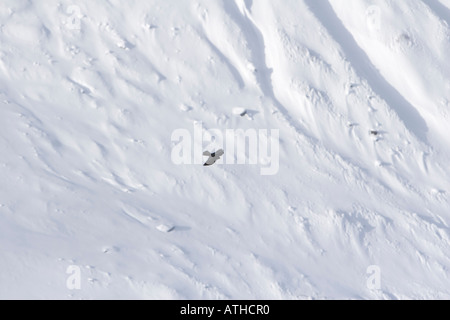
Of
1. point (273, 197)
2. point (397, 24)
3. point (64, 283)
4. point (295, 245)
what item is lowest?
point (64, 283)

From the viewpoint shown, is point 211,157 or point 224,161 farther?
point 224,161

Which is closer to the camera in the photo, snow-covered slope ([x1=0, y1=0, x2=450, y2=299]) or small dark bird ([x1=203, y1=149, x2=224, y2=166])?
snow-covered slope ([x1=0, y1=0, x2=450, y2=299])

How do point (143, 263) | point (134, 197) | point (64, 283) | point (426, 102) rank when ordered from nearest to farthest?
point (64, 283)
point (143, 263)
point (134, 197)
point (426, 102)

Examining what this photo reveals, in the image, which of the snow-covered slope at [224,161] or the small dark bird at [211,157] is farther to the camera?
the small dark bird at [211,157]

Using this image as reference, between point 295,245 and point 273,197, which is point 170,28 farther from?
point 295,245

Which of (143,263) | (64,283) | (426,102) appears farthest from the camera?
(426,102)

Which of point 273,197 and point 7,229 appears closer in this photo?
point 7,229
